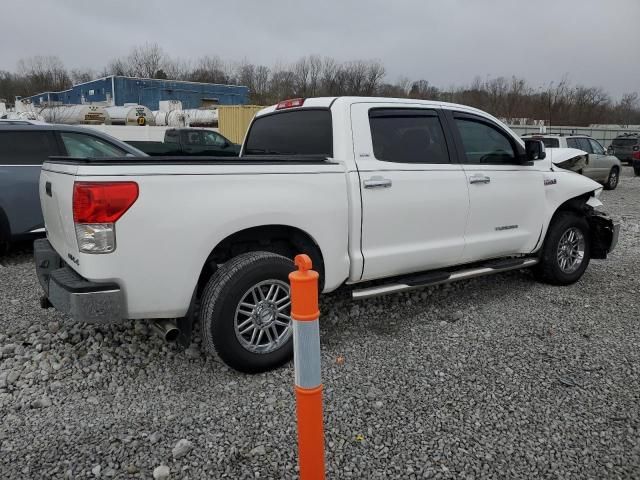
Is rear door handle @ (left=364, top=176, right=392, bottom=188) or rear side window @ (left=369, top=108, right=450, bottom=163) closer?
rear door handle @ (left=364, top=176, right=392, bottom=188)

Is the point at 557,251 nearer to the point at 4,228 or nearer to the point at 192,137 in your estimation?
the point at 4,228

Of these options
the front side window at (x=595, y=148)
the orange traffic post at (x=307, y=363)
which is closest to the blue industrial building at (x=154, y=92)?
the front side window at (x=595, y=148)

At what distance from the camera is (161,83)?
51969mm

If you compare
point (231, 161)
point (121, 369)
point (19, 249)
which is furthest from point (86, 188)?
point (19, 249)

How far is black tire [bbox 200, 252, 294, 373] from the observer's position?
3.04 metres

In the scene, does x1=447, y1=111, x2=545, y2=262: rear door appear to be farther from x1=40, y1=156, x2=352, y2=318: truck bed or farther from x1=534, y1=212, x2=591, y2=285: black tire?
x1=40, y1=156, x2=352, y2=318: truck bed

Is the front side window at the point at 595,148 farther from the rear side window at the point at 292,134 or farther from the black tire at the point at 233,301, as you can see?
the black tire at the point at 233,301

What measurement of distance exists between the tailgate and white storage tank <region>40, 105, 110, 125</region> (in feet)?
113

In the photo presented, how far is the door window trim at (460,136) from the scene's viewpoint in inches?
172

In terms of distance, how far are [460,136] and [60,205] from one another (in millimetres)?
3287

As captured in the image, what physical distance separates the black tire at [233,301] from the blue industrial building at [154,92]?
2095 inches

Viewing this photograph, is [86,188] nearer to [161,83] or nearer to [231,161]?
[231,161]

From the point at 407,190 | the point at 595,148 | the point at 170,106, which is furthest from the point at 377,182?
the point at 170,106

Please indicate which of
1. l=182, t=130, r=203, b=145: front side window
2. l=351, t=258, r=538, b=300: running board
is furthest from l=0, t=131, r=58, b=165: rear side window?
l=182, t=130, r=203, b=145: front side window
